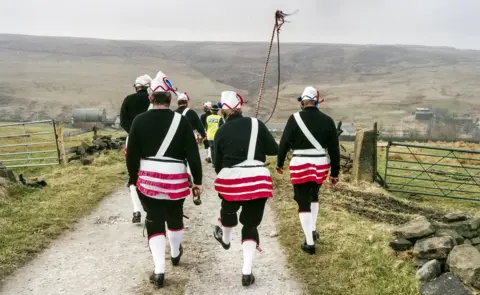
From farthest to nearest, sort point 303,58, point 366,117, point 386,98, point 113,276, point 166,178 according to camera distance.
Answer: point 303,58 < point 386,98 < point 366,117 < point 113,276 < point 166,178

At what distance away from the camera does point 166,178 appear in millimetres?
4770

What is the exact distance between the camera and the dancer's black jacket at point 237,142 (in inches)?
196

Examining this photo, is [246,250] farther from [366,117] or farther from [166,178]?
[366,117]

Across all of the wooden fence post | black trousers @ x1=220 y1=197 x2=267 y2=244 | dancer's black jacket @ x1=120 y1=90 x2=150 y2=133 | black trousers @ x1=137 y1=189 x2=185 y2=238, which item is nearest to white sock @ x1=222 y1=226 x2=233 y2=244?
black trousers @ x1=220 y1=197 x2=267 y2=244

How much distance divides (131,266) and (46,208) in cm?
324

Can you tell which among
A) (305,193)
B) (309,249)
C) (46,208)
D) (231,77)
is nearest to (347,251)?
(309,249)

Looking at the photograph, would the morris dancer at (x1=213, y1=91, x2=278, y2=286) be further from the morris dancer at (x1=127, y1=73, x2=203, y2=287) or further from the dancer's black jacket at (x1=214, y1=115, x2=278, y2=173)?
the morris dancer at (x1=127, y1=73, x2=203, y2=287)

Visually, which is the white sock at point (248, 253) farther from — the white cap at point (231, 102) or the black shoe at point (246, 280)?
the white cap at point (231, 102)

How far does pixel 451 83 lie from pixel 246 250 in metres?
143

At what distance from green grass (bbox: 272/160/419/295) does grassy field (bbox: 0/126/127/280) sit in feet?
13.0

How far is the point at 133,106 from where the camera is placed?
706 cm

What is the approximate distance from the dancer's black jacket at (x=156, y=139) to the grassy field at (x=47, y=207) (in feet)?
8.72

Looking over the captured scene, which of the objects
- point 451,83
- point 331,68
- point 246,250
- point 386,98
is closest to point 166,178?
point 246,250

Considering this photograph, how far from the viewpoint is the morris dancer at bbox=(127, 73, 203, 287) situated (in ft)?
15.6
